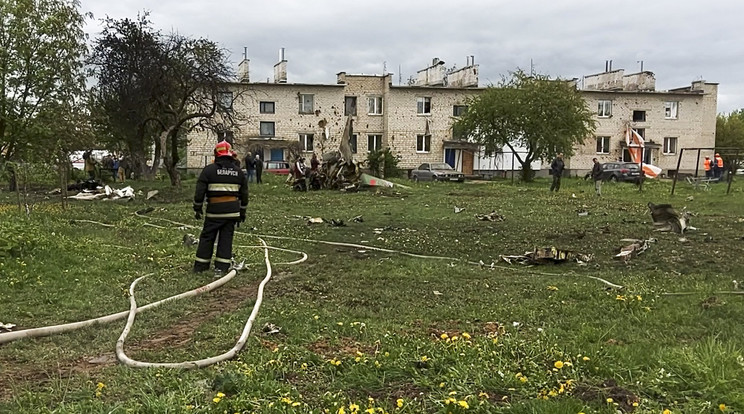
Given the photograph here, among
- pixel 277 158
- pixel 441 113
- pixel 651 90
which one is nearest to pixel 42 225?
pixel 277 158

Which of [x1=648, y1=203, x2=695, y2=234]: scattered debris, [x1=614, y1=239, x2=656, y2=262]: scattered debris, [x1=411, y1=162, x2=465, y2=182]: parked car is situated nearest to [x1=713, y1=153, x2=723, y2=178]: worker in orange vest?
[x1=411, y1=162, x2=465, y2=182]: parked car

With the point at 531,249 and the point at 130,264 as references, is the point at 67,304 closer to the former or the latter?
the point at 130,264

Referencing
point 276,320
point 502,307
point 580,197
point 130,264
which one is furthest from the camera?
point 580,197

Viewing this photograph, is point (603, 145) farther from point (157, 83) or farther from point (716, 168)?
point (157, 83)

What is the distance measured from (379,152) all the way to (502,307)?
35.9 m

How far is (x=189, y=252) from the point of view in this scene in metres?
9.95

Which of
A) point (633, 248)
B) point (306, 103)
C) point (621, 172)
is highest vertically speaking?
point (306, 103)

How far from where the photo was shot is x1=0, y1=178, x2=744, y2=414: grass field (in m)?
3.97

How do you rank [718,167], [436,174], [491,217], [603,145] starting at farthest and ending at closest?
[603,145] → [436,174] → [718,167] → [491,217]

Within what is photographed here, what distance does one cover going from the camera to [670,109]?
52.1 meters

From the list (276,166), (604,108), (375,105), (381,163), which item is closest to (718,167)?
(604,108)

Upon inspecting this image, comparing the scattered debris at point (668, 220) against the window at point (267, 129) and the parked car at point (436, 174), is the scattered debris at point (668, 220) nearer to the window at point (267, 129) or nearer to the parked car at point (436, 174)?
the parked car at point (436, 174)

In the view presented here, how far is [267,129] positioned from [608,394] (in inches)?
1771

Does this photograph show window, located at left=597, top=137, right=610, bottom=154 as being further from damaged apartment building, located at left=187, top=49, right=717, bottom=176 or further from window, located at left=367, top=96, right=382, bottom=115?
window, located at left=367, top=96, right=382, bottom=115
